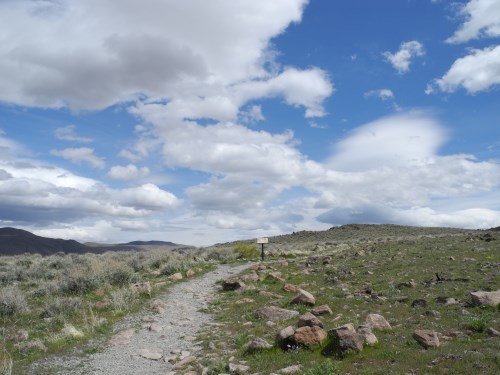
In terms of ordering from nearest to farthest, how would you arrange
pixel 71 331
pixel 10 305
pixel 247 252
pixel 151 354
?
pixel 151 354 → pixel 71 331 → pixel 10 305 → pixel 247 252

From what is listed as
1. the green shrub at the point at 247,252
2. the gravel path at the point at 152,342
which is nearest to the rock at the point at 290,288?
the gravel path at the point at 152,342

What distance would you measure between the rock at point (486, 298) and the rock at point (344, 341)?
5394mm

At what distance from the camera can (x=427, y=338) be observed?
9.59 metres

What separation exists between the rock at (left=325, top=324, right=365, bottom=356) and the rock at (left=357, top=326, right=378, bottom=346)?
0.11m

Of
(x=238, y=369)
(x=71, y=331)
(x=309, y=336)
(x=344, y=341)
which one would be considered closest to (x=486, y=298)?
(x=344, y=341)

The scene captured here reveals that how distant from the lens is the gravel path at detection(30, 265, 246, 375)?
1049 cm

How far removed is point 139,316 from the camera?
15586 mm

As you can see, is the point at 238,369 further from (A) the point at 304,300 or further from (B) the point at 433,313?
(A) the point at 304,300

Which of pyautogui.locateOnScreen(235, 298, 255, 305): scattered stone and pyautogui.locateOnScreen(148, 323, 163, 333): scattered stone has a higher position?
pyautogui.locateOnScreen(235, 298, 255, 305): scattered stone

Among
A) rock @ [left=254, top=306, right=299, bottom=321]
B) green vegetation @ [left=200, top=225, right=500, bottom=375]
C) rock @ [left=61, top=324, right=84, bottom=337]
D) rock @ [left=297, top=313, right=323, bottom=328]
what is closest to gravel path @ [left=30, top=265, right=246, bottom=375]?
green vegetation @ [left=200, top=225, right=500, bottom=375]

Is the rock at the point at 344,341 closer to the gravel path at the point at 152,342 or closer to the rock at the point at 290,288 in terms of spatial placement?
the gravel path at the point at 152,342

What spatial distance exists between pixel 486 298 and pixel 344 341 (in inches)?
247

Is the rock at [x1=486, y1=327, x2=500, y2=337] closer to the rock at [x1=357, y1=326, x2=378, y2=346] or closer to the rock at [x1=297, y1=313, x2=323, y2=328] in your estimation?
the rock at [x1=357, y1=326, x2=378, y2=346]

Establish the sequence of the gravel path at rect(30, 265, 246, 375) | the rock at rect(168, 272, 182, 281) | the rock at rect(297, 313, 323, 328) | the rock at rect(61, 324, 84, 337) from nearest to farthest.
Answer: the gravel path at rect(30, 265, 246, 375) < the rock at rect(297, 313, 323, 328) < the rock at rect(61, 324, 84, 337) < the rock at rect(168, 272, 182, 281)
